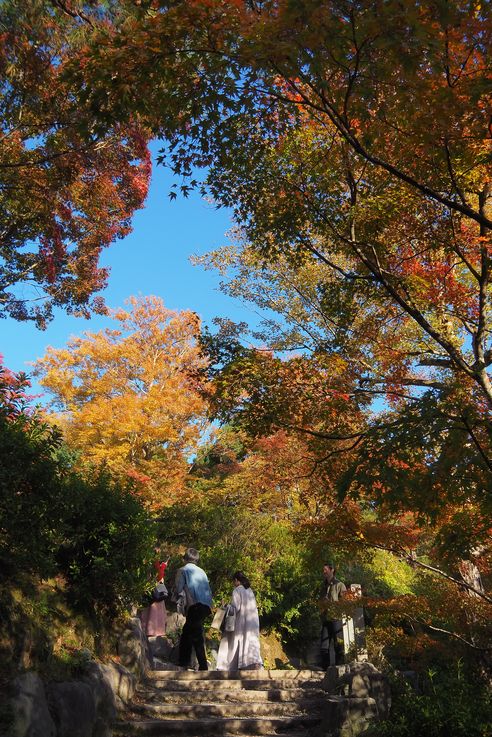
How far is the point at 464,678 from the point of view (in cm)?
772

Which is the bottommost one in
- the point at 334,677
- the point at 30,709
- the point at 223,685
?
the point at 223,685

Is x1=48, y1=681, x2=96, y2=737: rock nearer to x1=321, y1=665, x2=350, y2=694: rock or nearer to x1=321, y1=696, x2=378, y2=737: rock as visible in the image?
x1=321, y1=696, x2=378, y2=737: rock

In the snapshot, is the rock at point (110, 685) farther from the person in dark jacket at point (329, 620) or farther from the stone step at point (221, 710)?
the person in dark jacket at point (329, 620)

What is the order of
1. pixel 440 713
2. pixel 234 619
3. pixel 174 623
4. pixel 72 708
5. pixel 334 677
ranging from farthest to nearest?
pixel 174 623 < pixel 234 619 < pixel 334 677 < pixel 440 713 < pixel 72 708

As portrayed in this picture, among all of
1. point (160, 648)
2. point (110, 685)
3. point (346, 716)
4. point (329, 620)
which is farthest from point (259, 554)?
point (110, 685)

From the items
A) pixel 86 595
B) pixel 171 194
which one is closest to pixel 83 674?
pixel 86 595

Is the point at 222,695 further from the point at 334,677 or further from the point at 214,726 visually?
the point at 334,677

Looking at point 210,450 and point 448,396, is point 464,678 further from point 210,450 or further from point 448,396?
point 210,450

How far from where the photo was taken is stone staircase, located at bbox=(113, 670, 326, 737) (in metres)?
5.68

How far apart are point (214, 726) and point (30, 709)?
2284 millimetres

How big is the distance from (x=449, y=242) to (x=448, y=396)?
277 centimetres

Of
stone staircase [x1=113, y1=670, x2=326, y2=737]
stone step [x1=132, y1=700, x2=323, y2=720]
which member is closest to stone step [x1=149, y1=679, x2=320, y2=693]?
stone staircase [x1=113, y1=670, x2=326, y2=737]

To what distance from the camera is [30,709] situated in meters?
4.21

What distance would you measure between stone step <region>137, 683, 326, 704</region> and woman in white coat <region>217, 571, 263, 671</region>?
195cm
